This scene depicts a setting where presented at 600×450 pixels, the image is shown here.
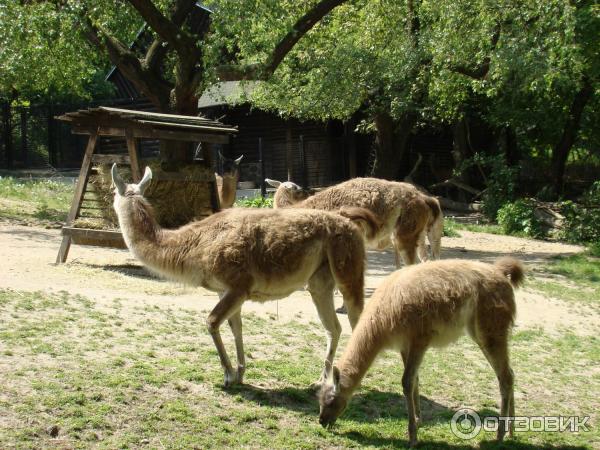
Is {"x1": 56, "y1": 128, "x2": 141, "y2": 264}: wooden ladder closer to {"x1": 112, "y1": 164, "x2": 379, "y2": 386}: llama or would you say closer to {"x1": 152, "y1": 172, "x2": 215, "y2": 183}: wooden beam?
{"x1": 152, "y1": 172, "x2": 215, "y2": 183}: wooden beam

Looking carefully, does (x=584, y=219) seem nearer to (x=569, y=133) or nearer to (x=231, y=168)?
(x=569, y=133)

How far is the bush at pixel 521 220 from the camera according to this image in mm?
19250

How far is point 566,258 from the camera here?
50.7 ft

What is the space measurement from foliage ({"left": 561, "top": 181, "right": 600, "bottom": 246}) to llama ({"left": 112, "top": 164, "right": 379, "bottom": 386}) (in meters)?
13.1

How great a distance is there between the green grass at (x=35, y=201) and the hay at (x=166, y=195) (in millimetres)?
5855

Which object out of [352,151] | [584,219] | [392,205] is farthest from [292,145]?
[392,205]

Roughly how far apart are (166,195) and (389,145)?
13.4 meters

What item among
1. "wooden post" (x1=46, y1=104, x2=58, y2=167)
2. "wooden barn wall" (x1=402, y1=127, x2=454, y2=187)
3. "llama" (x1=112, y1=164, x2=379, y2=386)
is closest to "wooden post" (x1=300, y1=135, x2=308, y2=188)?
"wooden barn wall" (x1=402, y1=127, x2=454, y2=187)

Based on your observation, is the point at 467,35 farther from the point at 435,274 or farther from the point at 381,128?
the point at 435,274

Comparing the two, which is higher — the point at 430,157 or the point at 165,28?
the point at 165,28

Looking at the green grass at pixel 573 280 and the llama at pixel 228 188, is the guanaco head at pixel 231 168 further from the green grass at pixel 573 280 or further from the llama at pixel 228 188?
the green grass at pixel 573 280

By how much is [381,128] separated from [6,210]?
11.5m

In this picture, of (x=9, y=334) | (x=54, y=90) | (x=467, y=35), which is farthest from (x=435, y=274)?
(x=54, y=90)

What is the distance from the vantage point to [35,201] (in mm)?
20359
